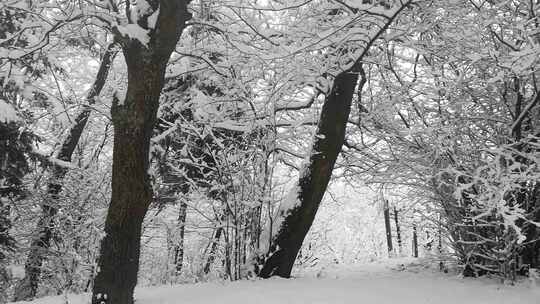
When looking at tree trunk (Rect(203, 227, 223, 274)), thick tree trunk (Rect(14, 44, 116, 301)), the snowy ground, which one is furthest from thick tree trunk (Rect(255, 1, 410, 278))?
thick tree trunk (Rect(14, 44, 116, 301))

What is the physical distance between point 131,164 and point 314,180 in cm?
248

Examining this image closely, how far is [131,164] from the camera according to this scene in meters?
4.11

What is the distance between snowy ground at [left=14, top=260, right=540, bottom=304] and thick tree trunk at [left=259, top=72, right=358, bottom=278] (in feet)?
1.00

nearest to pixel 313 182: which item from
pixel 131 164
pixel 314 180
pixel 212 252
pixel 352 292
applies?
pixel 314 180

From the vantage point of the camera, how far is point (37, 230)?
8516 mm

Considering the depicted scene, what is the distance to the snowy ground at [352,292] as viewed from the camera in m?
4.32

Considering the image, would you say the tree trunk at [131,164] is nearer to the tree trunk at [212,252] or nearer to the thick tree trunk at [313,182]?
the thick tree trunk at [313,182]

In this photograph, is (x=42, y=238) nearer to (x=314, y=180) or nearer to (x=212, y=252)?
(x=212, y=252)

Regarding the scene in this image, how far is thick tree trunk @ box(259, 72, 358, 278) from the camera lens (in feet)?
18.2

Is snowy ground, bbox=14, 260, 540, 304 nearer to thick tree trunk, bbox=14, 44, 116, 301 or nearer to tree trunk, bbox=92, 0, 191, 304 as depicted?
tree trunk, bbox=92, 0, 191, 304

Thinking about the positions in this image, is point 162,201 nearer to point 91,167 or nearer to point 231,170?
point 91,167

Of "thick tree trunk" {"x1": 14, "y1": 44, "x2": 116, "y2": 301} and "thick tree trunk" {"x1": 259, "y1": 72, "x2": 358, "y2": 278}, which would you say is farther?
"thick tree trunk" {"x1": 14, "y1": 44, "x2": 116, "y2": 301}

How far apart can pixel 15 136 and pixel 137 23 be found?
353cm

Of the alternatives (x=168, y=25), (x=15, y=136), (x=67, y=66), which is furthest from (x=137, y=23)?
(x=67, y=66)
